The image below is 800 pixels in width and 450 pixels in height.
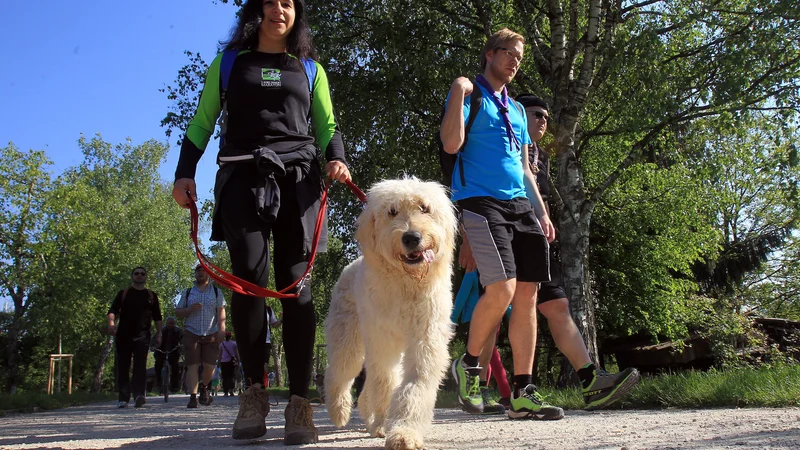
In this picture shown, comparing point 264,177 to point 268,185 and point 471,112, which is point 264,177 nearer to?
point 268,185

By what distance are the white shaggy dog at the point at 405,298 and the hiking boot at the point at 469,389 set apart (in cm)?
85

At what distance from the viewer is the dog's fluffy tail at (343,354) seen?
A: 15.1 feet

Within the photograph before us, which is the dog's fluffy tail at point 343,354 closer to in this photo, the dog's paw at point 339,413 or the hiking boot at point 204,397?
the dog's paw at point 339,413

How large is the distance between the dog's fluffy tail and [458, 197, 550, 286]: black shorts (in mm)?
807

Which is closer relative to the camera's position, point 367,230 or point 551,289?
point 367,230

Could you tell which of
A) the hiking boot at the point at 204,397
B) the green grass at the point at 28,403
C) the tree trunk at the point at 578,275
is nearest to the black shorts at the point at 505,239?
the tree trunk at the point at 578,275

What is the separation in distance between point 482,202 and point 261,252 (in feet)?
5.16

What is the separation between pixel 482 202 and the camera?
4688 mm

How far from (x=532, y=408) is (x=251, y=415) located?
1.98 metres

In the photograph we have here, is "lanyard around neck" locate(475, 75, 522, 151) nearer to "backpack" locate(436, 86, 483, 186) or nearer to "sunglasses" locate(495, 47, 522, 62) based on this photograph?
"backpack" locate(436, 86, 483, 186)

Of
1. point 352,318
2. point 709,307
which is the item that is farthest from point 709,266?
point 352,318

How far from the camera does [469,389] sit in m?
4.84

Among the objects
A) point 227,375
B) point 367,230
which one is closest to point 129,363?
point 367,230

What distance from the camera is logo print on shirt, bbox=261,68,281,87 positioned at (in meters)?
4.04
